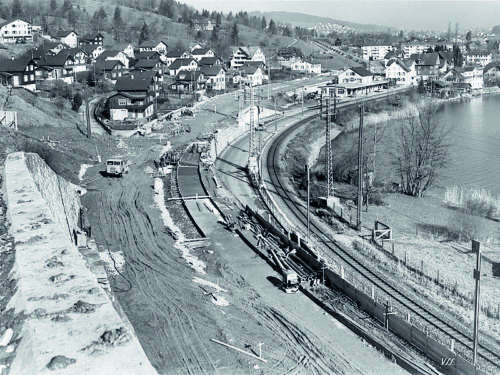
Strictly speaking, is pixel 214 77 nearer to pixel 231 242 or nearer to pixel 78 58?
pixel 78 58

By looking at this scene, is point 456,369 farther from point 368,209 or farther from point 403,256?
point 368,209

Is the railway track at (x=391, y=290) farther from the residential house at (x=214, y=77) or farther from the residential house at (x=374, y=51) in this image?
the residential house at (x=374, y=51)

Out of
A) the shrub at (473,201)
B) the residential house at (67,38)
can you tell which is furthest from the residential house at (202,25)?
the shrub at (473,201)

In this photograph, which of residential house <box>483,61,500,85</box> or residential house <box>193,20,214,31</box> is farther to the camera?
residential house <box>193,20,214,31</box>

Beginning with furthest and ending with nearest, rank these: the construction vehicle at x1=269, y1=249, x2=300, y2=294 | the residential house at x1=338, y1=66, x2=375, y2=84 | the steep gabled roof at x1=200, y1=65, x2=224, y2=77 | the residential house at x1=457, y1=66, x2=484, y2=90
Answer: the residential house at x1=457, y1=66, x2=484, y2=90 < the residential house at x1=338, y1=66, x2=375, y2=84 < the steep gabled roof at x1=200, y1=65, x2=224, y2=77 < the construction vehicle at x1=269, y1=249, x2=300, y2=294

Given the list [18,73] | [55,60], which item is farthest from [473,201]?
[55,60]

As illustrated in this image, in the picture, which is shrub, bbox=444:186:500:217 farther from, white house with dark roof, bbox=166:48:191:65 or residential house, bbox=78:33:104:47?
residential house, bbox=78:33:104:47

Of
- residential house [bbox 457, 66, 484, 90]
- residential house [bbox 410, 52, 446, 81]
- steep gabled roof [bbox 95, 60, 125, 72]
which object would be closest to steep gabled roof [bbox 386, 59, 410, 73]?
residential house [bbox 410, 52, 446, 81]
